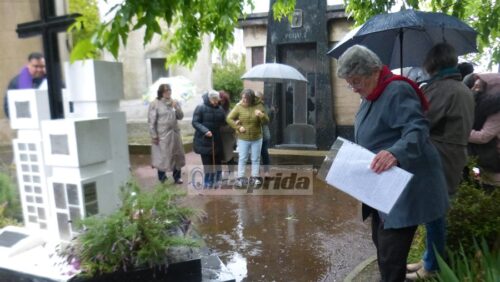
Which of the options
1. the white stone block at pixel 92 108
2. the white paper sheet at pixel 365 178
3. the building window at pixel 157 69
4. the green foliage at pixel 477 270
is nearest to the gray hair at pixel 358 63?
the white paper sheet at pixel 365 178

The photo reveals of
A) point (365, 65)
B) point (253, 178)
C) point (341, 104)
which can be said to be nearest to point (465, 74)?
point (365, 65)

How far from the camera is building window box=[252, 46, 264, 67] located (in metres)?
11.1

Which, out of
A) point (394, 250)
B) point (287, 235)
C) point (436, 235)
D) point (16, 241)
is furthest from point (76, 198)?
point (287, 235)

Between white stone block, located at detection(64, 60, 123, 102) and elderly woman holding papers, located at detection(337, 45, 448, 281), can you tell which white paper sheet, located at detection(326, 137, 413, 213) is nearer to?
elderly woman holding papers, located at detection(337, 45, 448, 281)

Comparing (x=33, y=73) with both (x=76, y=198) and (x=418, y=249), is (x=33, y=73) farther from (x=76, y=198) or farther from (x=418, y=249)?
(x=418, y=249)

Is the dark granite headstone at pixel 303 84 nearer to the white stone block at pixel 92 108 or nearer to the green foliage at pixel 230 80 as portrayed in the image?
the white stone block at pixel 92 108

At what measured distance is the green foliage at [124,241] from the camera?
253 centimetres

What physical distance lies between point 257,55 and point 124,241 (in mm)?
9143

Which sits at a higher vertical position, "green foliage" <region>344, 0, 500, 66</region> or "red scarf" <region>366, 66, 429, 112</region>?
"green foliage" <region>344, 0, 500, 66</region>

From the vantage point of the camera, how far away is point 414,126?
92.0 inches

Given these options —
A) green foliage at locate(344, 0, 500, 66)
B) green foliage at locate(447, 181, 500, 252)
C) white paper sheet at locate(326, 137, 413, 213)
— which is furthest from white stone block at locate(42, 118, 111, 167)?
green foliage at locate(344, 0, 500, 66)

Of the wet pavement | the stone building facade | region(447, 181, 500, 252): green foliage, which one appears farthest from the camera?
the stone building facade

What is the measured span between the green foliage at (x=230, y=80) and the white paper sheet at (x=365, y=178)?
15913 mm

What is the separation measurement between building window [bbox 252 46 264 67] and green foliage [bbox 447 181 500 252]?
8.31 meters
